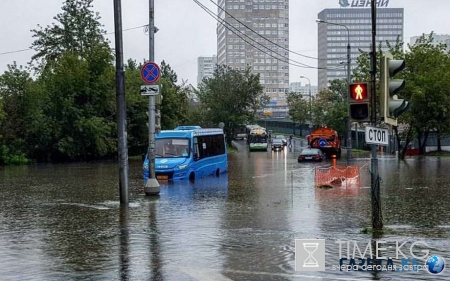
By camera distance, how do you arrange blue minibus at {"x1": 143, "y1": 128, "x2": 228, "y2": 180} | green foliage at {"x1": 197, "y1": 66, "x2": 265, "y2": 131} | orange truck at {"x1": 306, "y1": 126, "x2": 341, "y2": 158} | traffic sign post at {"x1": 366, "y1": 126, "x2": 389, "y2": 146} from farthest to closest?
green foliage at {"x1": 197, "y1": 66, "x2": 265, "y2": 131} < orange truck at {"x1": 306, "y1": 126, "x2": 341, "y2": 158} < blue minibus at {"x1": 143, "y1": 128, "x2": 228, "y2": 180} < traffic sign post at {"x1": 366, "y1": 126, "x2": 389, "y2": 146}

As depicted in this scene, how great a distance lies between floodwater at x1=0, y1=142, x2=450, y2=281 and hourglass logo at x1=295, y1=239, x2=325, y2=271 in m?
0.14

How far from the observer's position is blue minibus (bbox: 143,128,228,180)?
27.9m

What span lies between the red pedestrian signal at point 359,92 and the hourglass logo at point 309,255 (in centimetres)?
276

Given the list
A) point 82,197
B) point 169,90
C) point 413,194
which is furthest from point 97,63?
point 413,194

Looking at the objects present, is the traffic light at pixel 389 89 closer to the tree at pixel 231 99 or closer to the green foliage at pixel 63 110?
the green foliage at pixel 63 110

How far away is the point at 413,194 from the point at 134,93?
4034 centimetres

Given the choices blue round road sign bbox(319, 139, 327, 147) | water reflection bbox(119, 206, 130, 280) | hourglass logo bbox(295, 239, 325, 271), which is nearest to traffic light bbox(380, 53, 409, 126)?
hourglass logo bbox(295, 239, 325, 271)

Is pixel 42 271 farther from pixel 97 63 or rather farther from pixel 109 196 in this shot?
pixel 97 63

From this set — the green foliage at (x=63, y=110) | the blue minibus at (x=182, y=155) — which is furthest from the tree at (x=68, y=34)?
the blue minibus at (x=182, y=155)

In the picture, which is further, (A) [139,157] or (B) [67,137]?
(A) [139,157]

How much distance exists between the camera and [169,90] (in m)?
63.8

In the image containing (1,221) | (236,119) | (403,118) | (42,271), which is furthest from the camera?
(236,119)

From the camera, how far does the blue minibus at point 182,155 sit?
91.5ft

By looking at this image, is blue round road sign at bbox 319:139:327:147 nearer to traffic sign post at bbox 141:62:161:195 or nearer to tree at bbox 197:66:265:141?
tree at bbox 197:66:265:141
